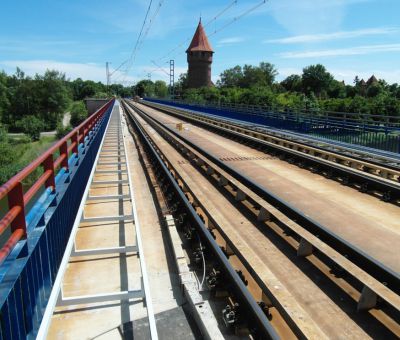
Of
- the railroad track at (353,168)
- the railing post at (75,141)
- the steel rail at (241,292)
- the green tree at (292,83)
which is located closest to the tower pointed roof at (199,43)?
the green tree at (292,83)

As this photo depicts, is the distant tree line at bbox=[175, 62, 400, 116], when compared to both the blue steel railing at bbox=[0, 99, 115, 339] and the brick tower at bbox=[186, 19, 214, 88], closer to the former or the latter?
the brick tower at bbox=[186, 19, 214, 88]

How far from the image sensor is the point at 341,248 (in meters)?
5.43

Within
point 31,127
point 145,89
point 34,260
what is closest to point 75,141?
point 34,260

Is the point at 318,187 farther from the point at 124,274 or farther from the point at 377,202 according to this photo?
the point at 124,274

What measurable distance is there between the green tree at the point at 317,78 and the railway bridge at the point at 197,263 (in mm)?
105524

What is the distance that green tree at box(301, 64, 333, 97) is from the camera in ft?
352

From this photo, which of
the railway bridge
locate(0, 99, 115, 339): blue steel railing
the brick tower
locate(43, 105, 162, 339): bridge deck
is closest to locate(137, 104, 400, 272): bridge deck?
the railway bridge

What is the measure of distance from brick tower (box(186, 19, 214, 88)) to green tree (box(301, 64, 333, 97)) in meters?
28.7

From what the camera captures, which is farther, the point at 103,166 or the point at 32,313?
the point at 103,166

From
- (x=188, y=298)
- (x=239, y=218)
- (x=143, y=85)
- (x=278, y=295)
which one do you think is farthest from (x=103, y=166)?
(x=143, y=85)

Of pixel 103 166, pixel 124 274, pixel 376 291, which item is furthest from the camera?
pixel 103 166

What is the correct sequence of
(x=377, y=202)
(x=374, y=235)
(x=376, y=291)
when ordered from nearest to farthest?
1. (x=376, y=291)
2. (x=374, y=235)
3. (x=377, y=202)

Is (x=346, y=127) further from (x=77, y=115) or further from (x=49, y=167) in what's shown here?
(x=77, y=115)

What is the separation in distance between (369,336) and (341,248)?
1.84 meters
